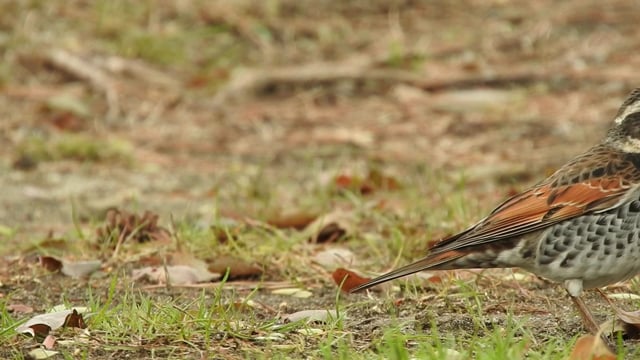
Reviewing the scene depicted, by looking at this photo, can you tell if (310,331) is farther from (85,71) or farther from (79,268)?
(85,71)

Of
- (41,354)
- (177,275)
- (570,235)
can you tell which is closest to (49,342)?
(41,354)

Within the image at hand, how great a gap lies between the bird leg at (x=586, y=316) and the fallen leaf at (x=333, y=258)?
1615mm

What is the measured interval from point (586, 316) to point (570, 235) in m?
0.37

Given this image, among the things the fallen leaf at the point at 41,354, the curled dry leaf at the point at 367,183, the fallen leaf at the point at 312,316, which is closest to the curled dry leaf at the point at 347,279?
the fallen leaf at the point at 312,316

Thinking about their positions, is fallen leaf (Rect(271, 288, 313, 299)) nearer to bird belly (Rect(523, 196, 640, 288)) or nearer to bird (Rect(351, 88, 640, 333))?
bird (Rect(351, 88, 640, 333))

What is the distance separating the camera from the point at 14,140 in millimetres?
10648

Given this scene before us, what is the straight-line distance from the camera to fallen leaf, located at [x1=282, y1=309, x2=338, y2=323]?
17.0ft

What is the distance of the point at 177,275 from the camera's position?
6344mm

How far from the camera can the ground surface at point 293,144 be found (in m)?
5.27

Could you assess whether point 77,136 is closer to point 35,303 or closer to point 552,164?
point 552,164

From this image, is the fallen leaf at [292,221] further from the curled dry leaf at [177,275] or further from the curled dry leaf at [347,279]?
the curled dry leaf at [347,279]

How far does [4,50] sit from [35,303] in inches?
276

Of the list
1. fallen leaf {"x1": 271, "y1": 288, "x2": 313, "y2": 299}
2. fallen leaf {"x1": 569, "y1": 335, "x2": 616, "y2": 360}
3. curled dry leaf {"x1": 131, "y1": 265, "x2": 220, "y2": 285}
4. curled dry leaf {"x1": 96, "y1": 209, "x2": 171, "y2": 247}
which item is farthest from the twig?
fallen leaf {"x1": 569, "y1": 335, "x2": 616, "y2": 360}

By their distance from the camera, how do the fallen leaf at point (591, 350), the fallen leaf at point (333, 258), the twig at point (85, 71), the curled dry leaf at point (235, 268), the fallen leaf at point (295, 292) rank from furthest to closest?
the twig at point (85, 71) < the fallen leaf at point (333, 258) < the curled dry leaf at point (235, 268) < the fallen leaf at point (295, 292) < the fallen leaf at point (591, 350)
